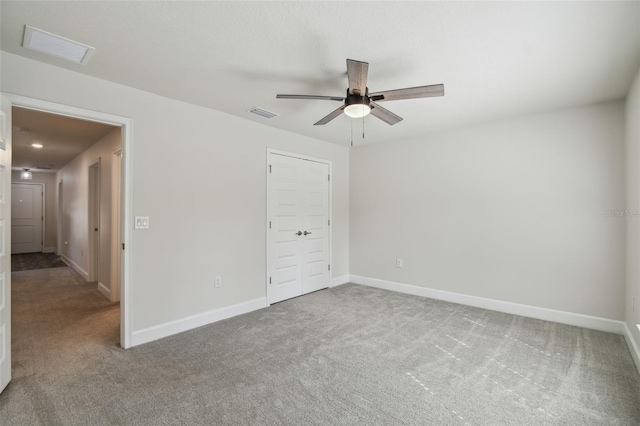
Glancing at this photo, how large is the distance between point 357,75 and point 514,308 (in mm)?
3472

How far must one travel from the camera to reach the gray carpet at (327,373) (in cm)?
187

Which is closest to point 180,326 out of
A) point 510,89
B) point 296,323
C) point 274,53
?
point 296,323

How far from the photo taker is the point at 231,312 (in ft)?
11.9

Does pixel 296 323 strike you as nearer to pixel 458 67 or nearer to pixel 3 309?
pixel 3 309

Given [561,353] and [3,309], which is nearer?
[3,309]

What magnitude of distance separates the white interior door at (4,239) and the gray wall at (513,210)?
439cm

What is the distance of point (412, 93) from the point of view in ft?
7.45

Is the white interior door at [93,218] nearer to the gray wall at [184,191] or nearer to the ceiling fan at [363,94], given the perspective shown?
the gray wall at [184,191]

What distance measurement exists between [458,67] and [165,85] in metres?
2.63

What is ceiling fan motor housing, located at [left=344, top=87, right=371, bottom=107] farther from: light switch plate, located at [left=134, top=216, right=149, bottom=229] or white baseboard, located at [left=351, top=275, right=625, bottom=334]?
white baseboard, located at [left=351, top=275, right=625, bottom=334]

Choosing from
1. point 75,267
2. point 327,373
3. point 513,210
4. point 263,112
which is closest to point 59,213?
point 75,267

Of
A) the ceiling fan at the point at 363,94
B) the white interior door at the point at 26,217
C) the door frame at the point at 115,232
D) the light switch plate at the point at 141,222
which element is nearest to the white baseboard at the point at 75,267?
the door frame at the point at 115,232

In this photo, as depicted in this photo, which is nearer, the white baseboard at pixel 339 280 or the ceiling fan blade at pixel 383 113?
the ceiling fan blade at pixel 383 113

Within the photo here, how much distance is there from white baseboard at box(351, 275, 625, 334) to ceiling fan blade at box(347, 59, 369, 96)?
10.6ft
